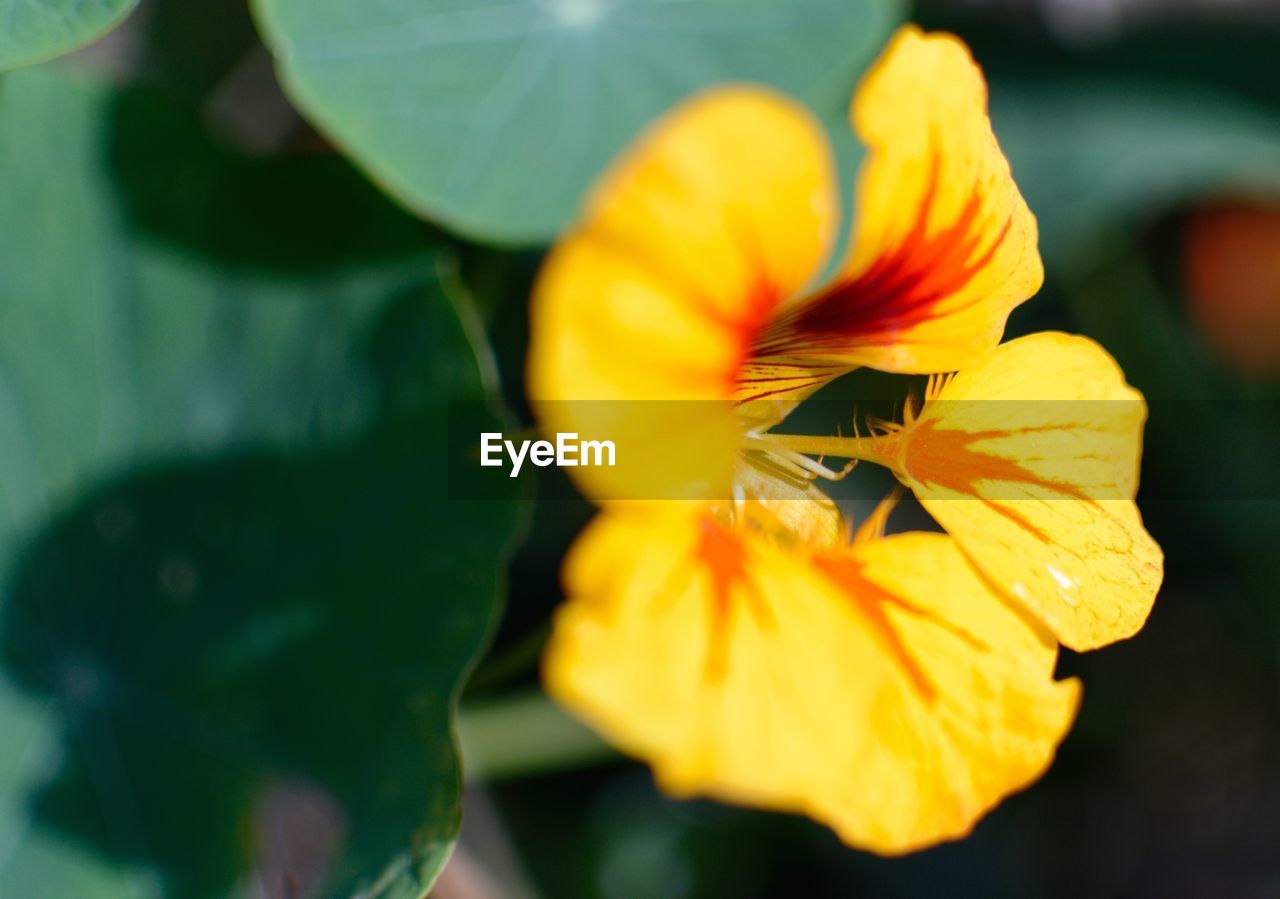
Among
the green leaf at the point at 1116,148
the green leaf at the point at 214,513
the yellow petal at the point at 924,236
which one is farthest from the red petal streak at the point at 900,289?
the green leaf at the point at 1116,148

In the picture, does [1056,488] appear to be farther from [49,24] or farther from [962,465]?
[49,24]

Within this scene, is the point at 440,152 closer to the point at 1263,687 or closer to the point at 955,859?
the point at 955,859

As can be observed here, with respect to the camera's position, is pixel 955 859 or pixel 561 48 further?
pixel 955 859

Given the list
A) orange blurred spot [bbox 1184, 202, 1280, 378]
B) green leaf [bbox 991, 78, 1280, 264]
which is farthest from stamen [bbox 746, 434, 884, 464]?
orange blurred spot [bbox 1184, 202, 1280, 378]

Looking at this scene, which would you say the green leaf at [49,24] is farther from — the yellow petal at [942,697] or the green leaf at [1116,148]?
the green leaf at [1116,148]

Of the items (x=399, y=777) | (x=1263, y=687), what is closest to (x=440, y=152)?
(x=399, y=777)

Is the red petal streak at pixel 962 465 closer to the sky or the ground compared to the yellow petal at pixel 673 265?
closer to the ground

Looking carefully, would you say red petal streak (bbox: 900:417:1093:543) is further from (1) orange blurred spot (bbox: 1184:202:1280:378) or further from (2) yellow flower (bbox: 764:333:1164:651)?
(1) orange blurred spot (bbox: 1184:202:1280:378)
